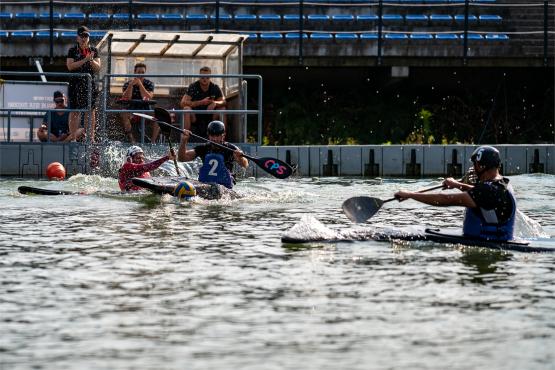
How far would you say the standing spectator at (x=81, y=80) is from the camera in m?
22.8

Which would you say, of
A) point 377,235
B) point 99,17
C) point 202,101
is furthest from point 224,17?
point 377,235

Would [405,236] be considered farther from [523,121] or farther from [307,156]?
[523,121]

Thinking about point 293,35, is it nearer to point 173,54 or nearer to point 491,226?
point 173,54

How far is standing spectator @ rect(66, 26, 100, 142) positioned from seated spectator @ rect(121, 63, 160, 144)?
1.77ft

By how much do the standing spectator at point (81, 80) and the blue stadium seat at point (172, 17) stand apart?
7241 mm

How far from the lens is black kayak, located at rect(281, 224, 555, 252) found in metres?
12.7

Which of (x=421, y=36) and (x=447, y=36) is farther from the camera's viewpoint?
(x=447, y=36)

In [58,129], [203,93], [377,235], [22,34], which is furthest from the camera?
[22,34]

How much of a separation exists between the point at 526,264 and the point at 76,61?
12.7 m

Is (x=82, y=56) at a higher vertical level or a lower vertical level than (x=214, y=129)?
higher

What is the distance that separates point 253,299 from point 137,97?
1367 centimetres

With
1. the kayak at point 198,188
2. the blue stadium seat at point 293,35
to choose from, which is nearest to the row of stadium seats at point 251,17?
the blue stadium seat at point 293,35

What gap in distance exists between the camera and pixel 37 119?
23766mm

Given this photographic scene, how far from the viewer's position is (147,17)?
1195 inches
